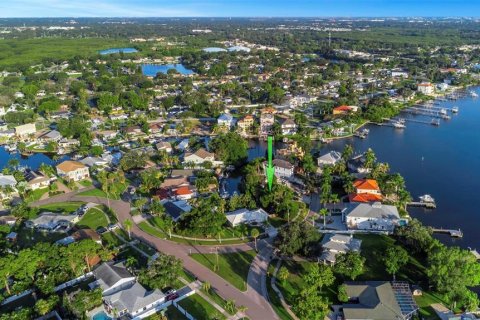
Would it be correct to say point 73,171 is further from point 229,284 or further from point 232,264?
point 229,284

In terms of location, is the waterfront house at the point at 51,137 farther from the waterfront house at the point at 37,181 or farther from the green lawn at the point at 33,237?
the green lawn at the point at 33,237

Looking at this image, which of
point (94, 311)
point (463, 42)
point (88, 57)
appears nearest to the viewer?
point (94, 311)

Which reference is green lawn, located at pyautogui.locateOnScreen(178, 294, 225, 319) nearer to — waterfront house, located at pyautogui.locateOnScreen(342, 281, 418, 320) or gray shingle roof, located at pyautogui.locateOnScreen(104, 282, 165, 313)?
gray shingle roof, located at pyautogui.locateOnScreen(104, 282, 165, 313)

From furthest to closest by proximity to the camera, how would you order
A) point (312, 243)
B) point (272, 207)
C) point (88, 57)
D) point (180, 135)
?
point (88, 57) < point (180, 135) < point (272, 207) < point (312, 243)

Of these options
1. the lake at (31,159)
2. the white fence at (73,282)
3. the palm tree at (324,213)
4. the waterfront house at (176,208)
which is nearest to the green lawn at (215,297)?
the white fence at (73,282)

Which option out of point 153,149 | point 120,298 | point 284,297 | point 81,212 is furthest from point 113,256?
point 153,149

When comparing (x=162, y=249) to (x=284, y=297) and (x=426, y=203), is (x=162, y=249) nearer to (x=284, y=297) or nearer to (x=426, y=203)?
(x=284, y=297)

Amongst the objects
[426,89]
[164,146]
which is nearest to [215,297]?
[164,146]
